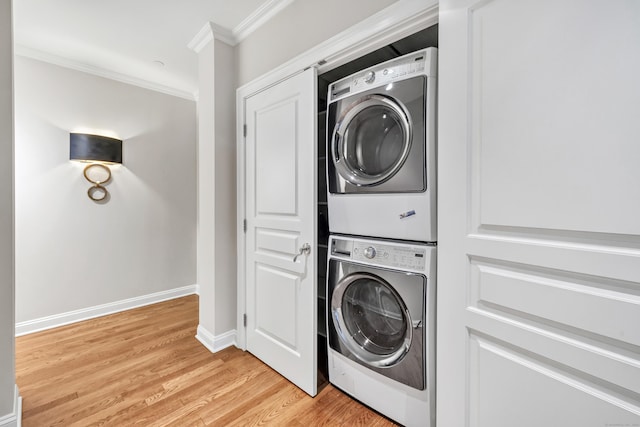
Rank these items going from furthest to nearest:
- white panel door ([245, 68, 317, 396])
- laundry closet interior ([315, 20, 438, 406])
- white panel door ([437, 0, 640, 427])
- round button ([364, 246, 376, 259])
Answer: laundry closet interior ([315, 20, 438, 406]), white panel door ([245, 68, 317, 396]), round button ([364, 246, 376, 259]), white panel door ([437, 0, 640, 427])

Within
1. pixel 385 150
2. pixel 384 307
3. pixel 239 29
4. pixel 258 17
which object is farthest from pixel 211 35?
pixel 384 307

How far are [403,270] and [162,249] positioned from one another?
3.02 meters

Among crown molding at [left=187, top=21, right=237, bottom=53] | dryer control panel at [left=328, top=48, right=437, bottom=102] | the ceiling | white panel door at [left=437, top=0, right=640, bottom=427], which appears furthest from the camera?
crown molding at [left=187, top=21, right=237, bottom=53]

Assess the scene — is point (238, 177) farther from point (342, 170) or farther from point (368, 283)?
point (368, 283)

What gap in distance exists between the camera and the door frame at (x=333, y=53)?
1259 mm

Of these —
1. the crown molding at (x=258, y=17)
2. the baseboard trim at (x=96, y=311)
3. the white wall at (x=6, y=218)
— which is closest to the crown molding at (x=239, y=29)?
the crown molding at (x=258, y=17)

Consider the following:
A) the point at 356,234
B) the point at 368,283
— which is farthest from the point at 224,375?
the point at 356,234

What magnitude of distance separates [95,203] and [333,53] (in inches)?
111

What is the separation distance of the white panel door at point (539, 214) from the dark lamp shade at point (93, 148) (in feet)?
10.2

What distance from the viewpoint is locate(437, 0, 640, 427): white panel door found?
2.48 feet

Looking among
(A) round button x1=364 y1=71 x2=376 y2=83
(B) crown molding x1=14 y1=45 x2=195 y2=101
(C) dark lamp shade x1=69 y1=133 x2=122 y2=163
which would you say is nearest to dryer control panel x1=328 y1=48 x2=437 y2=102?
(A) round button x1=364 y1=71 x2=376 y2=83

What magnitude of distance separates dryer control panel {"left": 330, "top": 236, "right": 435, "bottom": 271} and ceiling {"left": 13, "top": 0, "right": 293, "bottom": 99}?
165 cm

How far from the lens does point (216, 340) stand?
7.32ft

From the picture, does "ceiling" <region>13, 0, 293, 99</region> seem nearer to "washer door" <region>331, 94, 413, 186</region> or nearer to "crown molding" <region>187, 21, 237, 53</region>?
"crown molding" <region>187, 21, 237, 53</region>
